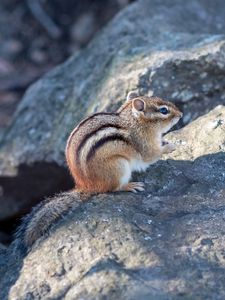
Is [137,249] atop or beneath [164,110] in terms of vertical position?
beneath

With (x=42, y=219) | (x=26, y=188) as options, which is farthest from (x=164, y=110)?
(x=26, y=188)

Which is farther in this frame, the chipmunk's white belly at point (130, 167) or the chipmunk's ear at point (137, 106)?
the chipmunk's ear at point (137, 106)

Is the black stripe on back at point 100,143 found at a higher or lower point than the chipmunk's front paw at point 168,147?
higher

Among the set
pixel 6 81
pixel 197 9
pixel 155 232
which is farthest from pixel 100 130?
pixel 6 81

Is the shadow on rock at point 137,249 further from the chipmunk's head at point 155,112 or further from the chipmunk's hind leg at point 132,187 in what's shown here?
the chipmunk's head at point 155,112

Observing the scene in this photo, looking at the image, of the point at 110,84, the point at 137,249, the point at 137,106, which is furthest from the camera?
the point at 110,84

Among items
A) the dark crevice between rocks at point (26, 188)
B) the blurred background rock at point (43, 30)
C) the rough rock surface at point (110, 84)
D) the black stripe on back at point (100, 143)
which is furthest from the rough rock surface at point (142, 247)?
the blurred background rock at point (43, 30)

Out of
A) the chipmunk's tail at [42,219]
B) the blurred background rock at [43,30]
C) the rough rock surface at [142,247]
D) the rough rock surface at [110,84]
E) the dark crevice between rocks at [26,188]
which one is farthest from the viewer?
the blurred background rock at [43,30]

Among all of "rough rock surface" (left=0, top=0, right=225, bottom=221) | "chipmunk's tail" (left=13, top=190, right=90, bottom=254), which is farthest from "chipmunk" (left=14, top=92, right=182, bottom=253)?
"rough rock surface" (left=0, top=0, right=225, bottom=221)

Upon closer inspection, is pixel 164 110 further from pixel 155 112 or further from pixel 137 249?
pixel 137 249
